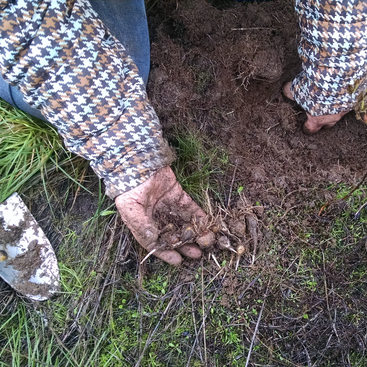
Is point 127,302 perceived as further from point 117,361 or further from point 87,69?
point 87,69

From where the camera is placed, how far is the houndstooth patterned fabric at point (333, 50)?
50.6 inches

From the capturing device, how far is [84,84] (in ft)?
4.16

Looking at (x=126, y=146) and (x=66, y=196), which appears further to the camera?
(x=66, y=196)

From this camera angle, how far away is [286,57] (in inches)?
70.6

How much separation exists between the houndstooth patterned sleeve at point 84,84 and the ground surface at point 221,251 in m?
0.29

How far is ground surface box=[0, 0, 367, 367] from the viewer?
1.52m

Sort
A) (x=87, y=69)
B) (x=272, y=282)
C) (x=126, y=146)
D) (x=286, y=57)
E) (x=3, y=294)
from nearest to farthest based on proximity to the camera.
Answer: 1. (x=87, y=69)
2. (x=126, y=146)
3. (x=272, y=282)
4. (x=3, y=294)
5. (x=286, y=57)

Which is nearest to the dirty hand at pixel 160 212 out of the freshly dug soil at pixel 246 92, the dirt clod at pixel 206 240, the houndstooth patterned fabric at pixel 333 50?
the dirt clod at pixel 206 240

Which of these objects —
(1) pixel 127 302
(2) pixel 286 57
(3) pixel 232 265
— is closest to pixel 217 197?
(3) pixel 232 265

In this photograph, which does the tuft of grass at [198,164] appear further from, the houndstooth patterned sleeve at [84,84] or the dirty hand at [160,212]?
the houndstooth patterned sleeve at [84,84]

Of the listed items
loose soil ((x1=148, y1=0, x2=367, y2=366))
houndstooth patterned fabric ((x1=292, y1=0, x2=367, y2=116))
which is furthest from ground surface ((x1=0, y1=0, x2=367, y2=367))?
houndstooth patterned fabric ((x1=292, y1=0, x2=367, y2=116))

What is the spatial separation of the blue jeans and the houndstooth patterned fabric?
612mm

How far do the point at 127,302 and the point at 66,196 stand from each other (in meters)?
0.52

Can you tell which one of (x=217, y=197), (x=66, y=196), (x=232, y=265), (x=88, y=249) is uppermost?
(x=66, y=196)
